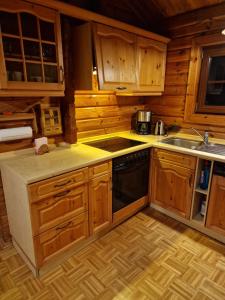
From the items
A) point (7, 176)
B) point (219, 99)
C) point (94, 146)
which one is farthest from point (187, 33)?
point (7, 176)

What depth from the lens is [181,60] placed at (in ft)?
8.58

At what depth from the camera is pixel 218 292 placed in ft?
5.05

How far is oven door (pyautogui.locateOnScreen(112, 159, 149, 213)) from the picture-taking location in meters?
2.06

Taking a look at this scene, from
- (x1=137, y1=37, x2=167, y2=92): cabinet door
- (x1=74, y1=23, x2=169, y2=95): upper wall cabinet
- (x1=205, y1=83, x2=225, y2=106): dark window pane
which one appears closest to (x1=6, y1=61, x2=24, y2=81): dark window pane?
(x1=74, y1=23, x2=169, y2=95): upper wall cabinet

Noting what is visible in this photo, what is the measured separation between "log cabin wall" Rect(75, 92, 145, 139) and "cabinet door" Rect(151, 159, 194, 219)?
2.47 feet

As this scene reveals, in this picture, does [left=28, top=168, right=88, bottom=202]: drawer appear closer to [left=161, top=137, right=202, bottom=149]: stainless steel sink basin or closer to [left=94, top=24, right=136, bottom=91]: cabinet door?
[left=94, top=24, right=136, bottom=91]: cabinet door

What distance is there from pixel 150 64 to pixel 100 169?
143cm

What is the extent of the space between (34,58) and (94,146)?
3.23ft

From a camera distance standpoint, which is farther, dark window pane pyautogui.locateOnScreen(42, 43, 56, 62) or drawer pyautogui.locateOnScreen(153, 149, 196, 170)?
drawer pyautogui.locateOnScreen(153, 149, 196, 170)

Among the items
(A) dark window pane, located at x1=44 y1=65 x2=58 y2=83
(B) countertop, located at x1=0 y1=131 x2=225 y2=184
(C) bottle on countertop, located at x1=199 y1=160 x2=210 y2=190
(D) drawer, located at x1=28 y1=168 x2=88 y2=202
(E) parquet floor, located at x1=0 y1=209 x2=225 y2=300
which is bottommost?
(E) parquet floor, located at x1=0 y1=209 x2=225 y2=300

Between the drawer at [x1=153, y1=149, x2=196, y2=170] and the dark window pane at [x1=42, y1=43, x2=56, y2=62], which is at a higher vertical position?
the dark window pane at [x1=42, y1=43, x2=56, y2=62]

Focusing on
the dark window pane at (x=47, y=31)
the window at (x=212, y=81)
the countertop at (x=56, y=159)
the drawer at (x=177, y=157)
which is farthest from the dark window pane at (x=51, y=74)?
the window at (x=212, y=81)

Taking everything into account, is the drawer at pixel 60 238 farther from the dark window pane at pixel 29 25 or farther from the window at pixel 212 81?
the window at pixel 212 81

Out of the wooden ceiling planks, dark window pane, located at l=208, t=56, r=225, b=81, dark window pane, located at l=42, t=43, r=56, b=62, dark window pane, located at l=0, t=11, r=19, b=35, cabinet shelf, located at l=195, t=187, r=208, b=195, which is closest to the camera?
dark window pane, located at l=0, t=11, r=19, b=35
